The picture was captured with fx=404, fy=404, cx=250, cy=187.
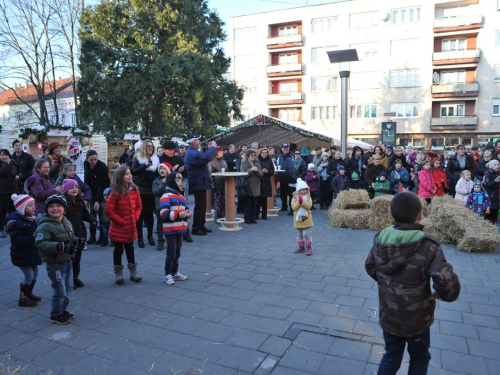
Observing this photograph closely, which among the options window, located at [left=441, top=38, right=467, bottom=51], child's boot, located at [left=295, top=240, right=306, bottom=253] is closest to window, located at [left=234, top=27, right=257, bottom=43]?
window, located at [left=441, top=38, right=467, bottom=51]

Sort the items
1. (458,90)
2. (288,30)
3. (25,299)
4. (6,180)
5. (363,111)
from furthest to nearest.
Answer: (288,30) → (363,111) → (458,90) → (6,180) → (25,299)

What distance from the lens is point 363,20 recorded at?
44.2 m

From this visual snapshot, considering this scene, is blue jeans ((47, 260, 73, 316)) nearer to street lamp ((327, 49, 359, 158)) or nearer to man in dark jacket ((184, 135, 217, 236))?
man in dark jacket ((184, 135, 217, 236))

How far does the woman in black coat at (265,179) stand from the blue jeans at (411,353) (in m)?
8.24

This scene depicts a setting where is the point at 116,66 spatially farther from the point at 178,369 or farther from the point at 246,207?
the point at 178,369

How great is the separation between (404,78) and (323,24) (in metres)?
11.3

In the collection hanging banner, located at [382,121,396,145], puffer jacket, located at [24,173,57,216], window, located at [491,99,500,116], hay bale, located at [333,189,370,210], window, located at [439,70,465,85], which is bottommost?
hay bale, located at [333,189,370,210]

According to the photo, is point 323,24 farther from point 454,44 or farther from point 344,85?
point 344,85

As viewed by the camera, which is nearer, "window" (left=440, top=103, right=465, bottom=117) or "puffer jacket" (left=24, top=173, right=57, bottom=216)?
"puffer jacket" (left=24, top=173, right=57, bottom=216)

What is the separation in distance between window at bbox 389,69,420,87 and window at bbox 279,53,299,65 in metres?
11.6

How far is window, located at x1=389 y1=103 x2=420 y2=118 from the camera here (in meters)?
43.2

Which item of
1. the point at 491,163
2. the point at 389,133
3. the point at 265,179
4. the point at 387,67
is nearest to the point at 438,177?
the point at 491,163

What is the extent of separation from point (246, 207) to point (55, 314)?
6.78 metres

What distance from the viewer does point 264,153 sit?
11445mm
